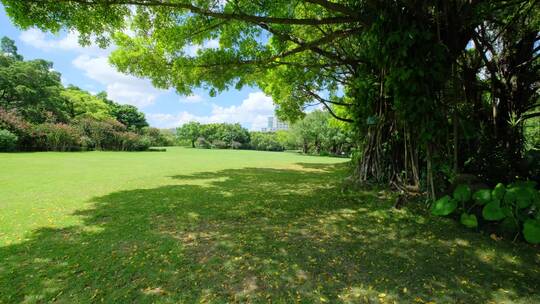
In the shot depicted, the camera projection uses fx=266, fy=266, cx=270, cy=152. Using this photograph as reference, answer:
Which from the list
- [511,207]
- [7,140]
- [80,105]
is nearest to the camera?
[511,207]

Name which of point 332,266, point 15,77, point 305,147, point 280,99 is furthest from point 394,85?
point 305,147

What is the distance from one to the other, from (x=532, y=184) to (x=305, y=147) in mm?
37472

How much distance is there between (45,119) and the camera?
21531 mm

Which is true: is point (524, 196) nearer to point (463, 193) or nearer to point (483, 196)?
point (483, 196)

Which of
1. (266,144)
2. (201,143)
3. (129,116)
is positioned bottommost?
(201,143)

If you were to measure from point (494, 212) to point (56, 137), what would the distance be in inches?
937

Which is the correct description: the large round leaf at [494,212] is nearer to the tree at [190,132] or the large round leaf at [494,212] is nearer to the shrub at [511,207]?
the shrub at [511,207]

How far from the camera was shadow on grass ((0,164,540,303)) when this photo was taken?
2.29 m

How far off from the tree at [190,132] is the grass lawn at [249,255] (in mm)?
44630

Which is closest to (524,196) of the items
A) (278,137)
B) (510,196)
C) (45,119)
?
(510,196)

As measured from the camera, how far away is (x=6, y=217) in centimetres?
422

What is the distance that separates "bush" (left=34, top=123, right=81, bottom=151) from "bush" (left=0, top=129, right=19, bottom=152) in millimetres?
1814

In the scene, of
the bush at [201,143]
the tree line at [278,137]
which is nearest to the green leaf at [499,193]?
the tree line at [278,137]

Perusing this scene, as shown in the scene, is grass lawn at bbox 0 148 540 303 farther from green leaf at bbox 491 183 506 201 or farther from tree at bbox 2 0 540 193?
tree at bbox 2 0 540 193
